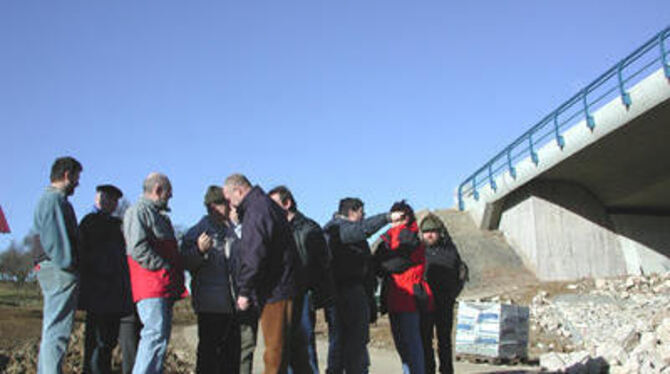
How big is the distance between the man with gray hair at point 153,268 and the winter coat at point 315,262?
98cm

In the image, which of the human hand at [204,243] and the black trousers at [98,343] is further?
the human hand at [204,243]

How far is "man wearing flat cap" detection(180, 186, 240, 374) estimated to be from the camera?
504cm

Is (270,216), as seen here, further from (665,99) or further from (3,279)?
(3,279)

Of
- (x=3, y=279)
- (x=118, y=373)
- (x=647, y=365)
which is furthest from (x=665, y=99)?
(x=3, y=279)

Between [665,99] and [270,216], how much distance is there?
14.5m

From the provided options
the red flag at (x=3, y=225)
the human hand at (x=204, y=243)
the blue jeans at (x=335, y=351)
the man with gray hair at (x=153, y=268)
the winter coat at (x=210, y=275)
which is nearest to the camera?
the man with gray hair at (x=153, y=268)

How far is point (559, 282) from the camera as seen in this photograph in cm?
2041

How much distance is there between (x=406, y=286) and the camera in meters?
5.79

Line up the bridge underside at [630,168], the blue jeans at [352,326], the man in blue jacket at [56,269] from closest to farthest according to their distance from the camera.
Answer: the man in blue jacket at [56,269] → the blue jeans at [352,326] → the bridge underside at [630,168]

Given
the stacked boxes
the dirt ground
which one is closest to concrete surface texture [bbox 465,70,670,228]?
the dirt ground

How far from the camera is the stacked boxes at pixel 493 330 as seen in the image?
29.3 feet

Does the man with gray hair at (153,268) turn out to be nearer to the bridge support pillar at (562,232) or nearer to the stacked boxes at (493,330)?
the stacked boxes at (493,330)

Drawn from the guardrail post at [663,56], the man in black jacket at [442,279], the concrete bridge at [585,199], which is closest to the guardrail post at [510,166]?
the concrete bridge at [585,199]

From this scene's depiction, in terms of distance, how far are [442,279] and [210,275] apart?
8.25 feet
